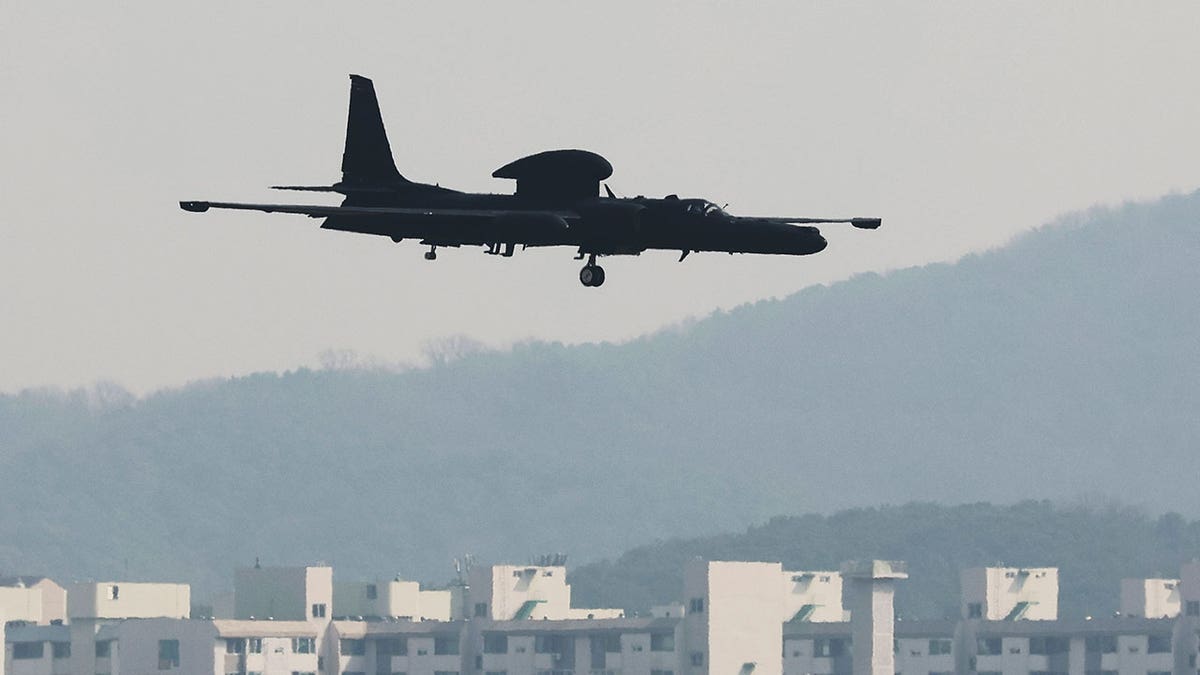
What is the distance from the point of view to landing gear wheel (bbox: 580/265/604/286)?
7894cm

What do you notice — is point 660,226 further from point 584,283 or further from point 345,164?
point 345,164

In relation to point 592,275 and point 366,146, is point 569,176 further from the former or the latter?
point 366,146

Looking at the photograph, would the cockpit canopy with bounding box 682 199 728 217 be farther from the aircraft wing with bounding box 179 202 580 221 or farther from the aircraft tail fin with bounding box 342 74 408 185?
the aircraft tail fin with bounding box 342 74 408 185

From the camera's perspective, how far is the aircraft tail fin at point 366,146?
88.6 metres

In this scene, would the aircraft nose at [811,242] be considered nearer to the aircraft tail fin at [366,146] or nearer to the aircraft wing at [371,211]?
the aircraft wing at [371,211]

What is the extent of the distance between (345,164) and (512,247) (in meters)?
11.6

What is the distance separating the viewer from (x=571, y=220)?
80062mm

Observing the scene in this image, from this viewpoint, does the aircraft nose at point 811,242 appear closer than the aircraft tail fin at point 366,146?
Yes

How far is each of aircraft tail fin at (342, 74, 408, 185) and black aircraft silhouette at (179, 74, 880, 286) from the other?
4.61 meters

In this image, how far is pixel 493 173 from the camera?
82500mm

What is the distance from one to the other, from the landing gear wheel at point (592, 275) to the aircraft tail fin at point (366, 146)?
33.8 feet

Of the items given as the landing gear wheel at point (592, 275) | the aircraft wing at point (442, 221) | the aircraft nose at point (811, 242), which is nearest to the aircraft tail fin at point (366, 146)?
the aircraft wing at point (442, 221)

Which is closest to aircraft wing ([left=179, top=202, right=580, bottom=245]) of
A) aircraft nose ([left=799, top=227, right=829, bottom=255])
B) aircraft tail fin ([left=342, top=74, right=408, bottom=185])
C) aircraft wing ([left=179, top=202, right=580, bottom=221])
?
aircraft wing ([left=179, top=202, right=580, bottom=221])

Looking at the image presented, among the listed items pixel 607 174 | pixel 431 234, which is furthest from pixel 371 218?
pixel 607 174
